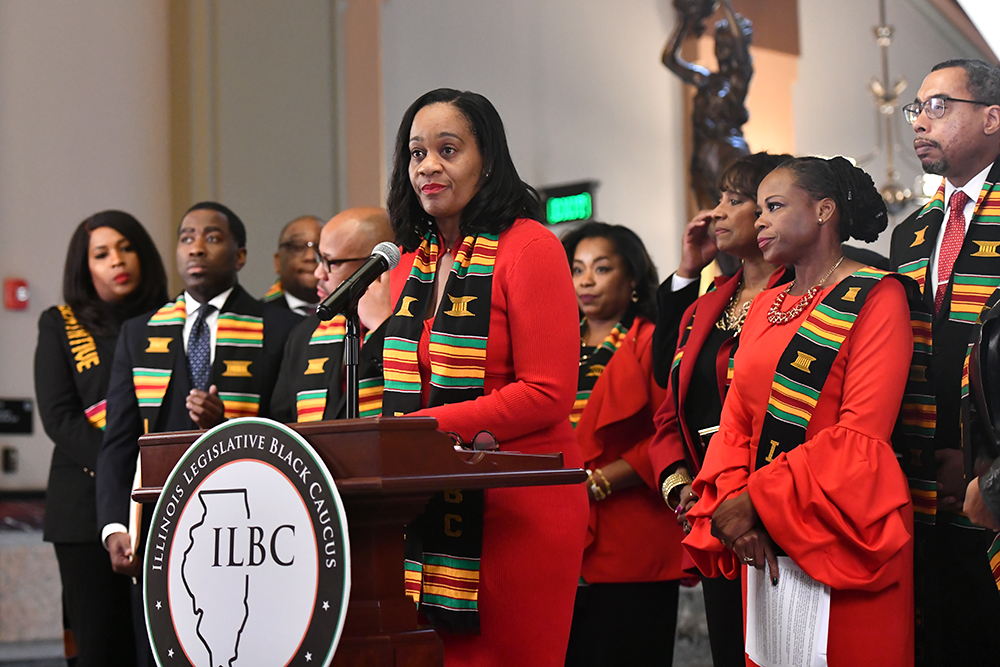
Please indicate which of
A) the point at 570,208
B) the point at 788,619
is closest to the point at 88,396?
the point at 788,619

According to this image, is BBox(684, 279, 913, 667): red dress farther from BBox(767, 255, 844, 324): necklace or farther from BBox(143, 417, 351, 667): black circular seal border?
BBox(143, 417, 351, 667): black circular seal border

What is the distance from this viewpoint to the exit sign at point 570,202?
785 centimetres

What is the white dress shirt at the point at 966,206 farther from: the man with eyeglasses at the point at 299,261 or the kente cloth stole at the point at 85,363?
the kente cloth stole at the point at 85,363

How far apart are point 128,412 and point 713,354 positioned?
5.24ft

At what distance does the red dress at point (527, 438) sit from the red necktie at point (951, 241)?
939 mm

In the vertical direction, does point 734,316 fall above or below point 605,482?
above

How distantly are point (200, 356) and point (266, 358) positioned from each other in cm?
18

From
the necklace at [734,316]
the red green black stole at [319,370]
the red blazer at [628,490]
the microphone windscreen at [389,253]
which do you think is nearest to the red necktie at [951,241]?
the necklace at [734,316]

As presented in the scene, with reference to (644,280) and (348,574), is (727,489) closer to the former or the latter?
(348,574)

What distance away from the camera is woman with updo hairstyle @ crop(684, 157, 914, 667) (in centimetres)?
199

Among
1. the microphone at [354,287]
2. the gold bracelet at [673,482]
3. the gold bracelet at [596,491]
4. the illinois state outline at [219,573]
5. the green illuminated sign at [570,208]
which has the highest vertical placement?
the green illuminated sign at [570,208]

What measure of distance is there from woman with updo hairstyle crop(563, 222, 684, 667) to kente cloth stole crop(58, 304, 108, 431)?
4.85 ft

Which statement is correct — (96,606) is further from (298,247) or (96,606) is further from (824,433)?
(824,433)

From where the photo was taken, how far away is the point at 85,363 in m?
3.47
